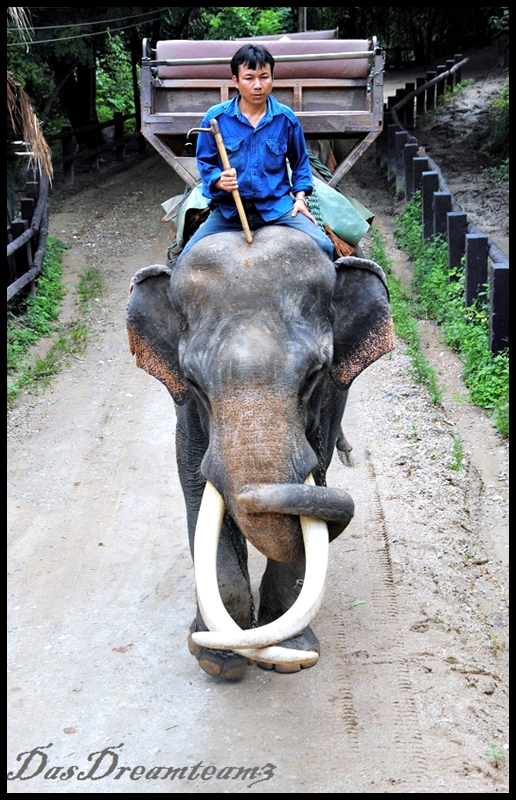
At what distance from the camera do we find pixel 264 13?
17.4 m

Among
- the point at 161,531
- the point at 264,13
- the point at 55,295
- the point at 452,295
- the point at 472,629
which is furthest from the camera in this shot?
the point at 264,13

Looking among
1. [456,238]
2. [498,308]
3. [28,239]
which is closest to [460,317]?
[456,238]

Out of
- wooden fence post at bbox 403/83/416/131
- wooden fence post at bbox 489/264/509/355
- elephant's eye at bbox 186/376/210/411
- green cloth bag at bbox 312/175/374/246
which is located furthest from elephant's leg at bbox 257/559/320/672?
wooden fence post at bbox 403/83/416/131

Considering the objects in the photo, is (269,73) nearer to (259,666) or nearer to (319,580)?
(319,580)

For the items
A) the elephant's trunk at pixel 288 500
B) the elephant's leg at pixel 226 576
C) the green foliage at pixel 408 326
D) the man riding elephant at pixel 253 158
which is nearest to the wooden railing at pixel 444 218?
the green foliage at pixel 408 326

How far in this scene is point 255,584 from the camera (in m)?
5.37

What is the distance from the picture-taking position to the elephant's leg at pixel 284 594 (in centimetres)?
454

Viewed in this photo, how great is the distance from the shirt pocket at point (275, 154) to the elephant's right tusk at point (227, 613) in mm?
1454

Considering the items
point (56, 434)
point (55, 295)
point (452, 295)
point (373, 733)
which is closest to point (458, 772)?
point (373, 733)

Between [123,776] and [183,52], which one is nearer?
[123,776]

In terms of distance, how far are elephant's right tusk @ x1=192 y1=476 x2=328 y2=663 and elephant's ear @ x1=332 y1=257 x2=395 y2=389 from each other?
1.00m

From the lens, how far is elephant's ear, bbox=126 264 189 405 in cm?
425

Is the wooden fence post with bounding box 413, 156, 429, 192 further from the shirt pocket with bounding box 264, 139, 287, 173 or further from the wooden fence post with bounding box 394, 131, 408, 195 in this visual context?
the shirt pocket with bounding box 264, 139, 287, 173

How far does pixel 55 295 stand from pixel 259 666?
7101 millimetres
